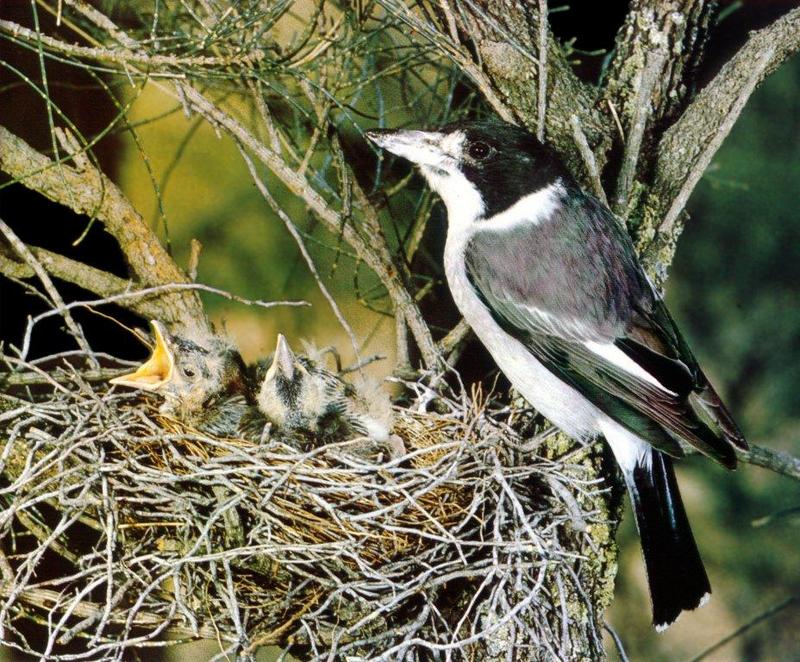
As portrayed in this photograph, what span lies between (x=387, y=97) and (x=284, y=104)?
28cm

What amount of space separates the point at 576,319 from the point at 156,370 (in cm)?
86

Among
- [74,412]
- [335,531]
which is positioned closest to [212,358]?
[74,412]

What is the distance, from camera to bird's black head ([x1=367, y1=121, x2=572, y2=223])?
185 centimetres

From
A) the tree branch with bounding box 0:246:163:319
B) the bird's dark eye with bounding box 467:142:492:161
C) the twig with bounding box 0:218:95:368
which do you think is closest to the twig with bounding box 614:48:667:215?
the bird's dark eye with bounding box 467:142:492:161

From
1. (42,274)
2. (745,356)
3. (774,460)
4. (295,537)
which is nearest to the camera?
(295,537)

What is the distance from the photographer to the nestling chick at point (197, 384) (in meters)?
1.83

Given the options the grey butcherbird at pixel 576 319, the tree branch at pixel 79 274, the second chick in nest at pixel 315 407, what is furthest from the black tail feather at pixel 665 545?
the tree branch at pixel 79 274

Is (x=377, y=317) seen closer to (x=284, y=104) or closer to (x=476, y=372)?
(x=476, y=372)

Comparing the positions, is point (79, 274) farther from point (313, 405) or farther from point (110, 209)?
point (313, 405)

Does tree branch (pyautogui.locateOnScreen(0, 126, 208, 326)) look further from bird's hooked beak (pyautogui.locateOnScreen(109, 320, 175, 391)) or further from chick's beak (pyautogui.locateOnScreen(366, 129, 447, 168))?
chick's beak (pyautogui.locateOnScreen(366, 129, 447, 168))

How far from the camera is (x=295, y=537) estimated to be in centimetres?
155

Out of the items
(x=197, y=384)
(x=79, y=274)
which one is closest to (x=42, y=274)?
(x=79, y=274)

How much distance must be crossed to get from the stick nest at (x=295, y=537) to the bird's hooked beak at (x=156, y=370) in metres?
0.11

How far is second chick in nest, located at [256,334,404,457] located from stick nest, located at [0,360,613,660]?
0.50 feet
